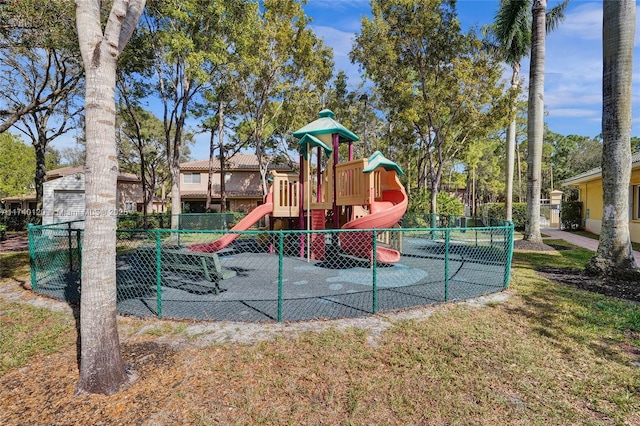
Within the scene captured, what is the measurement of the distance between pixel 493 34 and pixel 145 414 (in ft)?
68.9

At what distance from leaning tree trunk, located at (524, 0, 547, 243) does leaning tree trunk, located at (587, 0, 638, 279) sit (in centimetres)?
552

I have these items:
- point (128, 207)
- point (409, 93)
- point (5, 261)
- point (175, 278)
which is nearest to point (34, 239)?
point (175, 278)

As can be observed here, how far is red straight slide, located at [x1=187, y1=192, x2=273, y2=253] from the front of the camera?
1050 cm

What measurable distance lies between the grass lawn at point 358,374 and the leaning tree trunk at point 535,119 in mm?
9331

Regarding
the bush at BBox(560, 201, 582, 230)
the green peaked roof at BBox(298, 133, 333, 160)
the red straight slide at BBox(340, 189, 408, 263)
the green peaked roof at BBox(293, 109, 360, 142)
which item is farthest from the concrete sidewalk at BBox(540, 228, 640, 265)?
the green peaked roof at BBox(298, 133, 333, 160)

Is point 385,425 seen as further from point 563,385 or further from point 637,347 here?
point 637,347

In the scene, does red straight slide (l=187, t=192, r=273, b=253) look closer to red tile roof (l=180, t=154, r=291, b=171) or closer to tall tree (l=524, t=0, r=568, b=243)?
tall tree (l=524, t=0, r=568, b=243)

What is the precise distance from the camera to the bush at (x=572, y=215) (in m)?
22.2

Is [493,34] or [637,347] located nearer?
[637,347]

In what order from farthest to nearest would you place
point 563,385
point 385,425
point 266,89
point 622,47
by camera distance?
point 266,89 < point 622,47 < point 563,385 < point 385,425

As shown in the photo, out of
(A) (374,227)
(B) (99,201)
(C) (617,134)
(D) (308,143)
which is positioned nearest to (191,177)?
(D) (308,143)

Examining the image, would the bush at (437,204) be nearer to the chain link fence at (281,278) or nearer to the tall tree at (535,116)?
the tall tree at (535,116)

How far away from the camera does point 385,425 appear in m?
2.75

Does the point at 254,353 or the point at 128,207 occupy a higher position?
the point at 128,207
